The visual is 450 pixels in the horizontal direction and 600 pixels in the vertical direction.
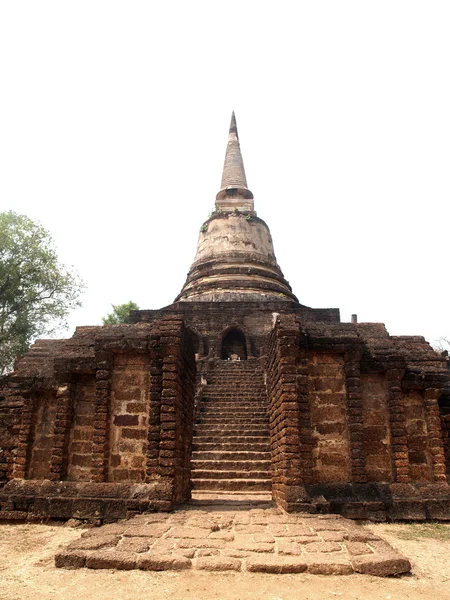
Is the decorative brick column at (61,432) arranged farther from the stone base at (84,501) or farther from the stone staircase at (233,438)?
the stone staircase at (233,438)

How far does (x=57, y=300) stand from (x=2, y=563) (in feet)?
69.5

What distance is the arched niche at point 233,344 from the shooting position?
19.5 meters

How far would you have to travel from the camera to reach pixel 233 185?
2752 cm

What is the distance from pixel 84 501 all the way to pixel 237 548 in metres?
3.38

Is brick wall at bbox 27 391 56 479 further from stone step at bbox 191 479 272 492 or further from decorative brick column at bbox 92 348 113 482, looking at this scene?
stone step at bbox 191 479 272 492

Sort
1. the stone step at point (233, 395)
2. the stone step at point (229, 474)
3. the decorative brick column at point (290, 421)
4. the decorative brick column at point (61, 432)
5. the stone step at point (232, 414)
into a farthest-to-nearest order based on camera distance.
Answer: the stone step at point (233, 395) < the stone step at point (232, 414) < the stone step at point (229, 474) < the decorative brick column at point (61, 432) < the decorative brick column at point (290, 421)

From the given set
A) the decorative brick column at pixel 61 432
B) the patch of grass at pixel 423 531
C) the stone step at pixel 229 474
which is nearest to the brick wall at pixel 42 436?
the decorative brick column at pixel 61 432

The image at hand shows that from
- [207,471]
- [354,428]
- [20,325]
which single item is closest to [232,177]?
[20,325]

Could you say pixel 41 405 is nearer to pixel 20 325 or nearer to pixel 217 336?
pixel 217 336

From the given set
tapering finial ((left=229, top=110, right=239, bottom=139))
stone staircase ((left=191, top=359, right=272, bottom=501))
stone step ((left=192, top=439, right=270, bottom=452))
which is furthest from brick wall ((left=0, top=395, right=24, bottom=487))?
tapering finial ((left=229, top=110, right=239, bottom=139))

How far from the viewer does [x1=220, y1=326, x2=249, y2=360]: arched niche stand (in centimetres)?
1952

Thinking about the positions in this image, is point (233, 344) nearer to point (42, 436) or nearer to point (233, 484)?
point (233, 484)

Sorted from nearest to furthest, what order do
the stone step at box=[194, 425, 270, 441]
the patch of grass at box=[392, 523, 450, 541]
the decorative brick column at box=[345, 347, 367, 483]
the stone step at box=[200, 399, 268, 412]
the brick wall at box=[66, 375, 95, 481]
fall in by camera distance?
the patch of grass at box=[392, 523, 450, 541] → the decorative brick column at box=[345, 347, 367, 483] → the brick wall at box=[66, 375, 95, 481] → the stone step at box=[194, 425, 270, 441] → the stone step at box=[200, 399, 268, 412]

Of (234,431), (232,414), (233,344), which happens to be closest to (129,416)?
(234,431)
